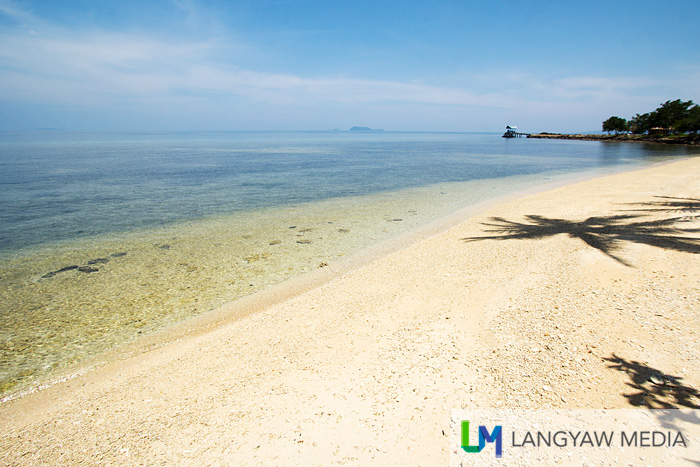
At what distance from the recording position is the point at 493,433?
4.15m

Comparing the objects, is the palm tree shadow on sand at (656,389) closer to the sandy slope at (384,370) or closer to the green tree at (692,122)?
the sandy slope at (384,370)

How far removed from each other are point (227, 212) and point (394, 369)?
16.7 meters

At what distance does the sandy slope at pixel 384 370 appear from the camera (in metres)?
4.39

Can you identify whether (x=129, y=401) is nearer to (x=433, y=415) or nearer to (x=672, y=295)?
(x=433, y=415)

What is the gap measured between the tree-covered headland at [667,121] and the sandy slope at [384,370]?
10825 centimetres

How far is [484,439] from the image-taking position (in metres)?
4.09

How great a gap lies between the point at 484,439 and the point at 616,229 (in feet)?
40.7

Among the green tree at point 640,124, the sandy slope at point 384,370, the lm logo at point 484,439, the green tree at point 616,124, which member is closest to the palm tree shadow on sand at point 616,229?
the sandy slope at point 384,370

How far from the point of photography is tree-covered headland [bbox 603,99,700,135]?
85688mm

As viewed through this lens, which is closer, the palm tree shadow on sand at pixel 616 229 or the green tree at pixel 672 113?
the palm tree shadow on sand at pixel 616 229

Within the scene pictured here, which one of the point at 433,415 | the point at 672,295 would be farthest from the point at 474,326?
the point at 672,295

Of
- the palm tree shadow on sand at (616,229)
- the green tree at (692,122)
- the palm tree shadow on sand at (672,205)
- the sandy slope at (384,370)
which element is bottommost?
the sandy slope at (384,370)

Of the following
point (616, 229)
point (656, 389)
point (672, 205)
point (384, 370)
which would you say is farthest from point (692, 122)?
point (384, 370)

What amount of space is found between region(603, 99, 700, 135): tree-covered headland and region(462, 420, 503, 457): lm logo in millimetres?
112889
